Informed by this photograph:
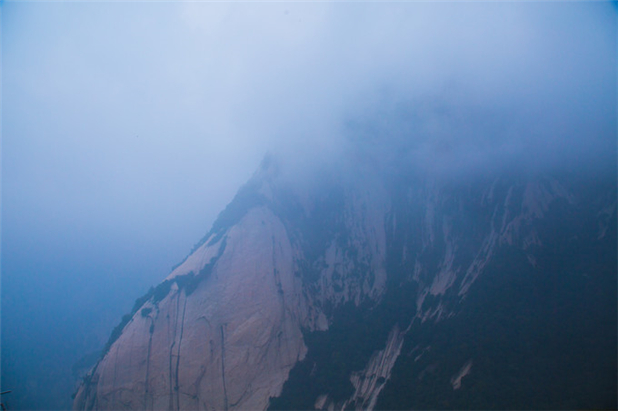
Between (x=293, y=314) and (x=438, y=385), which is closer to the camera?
(x=438, y=385)

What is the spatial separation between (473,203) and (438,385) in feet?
62.8

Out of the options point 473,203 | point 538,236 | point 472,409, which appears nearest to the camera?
point 472,409

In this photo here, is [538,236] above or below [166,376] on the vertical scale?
below

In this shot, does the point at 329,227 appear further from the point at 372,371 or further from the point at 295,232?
Answer: the point at 372,371

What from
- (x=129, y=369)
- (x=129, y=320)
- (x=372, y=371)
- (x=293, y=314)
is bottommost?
(x=372, y=371)

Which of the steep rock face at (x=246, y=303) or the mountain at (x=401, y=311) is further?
the steep rock face at (x=246, y=303)

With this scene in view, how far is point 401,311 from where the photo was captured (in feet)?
106

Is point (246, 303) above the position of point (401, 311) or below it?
above

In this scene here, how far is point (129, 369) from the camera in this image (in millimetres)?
28703

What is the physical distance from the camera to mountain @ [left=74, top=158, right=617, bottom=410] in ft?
78.3

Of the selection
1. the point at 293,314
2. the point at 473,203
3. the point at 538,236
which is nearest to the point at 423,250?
the point at 473,203

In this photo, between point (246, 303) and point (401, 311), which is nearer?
point (246, 303)

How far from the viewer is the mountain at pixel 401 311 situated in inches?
940

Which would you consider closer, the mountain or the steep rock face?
the mountain
